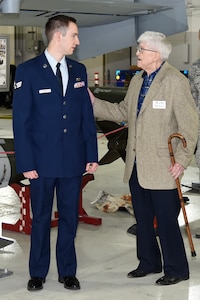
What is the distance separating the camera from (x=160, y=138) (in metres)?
4.35

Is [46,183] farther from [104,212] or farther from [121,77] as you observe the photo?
[121,77]

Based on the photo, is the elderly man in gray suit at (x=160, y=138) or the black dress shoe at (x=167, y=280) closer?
the elderly man in gray suit at (x=160, y=138)

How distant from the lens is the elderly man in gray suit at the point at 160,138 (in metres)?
4.32

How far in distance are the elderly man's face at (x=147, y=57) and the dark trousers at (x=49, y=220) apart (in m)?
0.91

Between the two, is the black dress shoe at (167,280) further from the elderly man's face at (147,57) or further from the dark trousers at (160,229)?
the elderly man's face at (147,57)

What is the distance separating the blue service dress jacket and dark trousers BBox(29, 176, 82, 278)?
11 cm

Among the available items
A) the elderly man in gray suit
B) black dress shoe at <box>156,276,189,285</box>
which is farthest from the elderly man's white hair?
black dress shoe at <box>156,276,189,285</box>

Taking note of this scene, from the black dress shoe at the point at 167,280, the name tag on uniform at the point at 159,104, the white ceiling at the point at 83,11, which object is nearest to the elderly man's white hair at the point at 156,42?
the name tag on uniform at the point at 159,104

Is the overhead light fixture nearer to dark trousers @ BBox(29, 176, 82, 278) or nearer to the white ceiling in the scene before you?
the white ceiling

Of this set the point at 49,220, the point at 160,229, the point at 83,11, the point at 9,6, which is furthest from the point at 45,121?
the point at 83,11

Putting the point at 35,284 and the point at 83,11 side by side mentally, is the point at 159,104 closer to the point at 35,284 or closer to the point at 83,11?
the point at 35,284

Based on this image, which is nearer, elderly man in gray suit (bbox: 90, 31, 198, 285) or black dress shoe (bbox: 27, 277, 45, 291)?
elderly man in gray suit (bbox: 90, 31, 198, 285)

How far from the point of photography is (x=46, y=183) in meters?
4.29

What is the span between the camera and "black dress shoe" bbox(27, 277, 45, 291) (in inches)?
175
